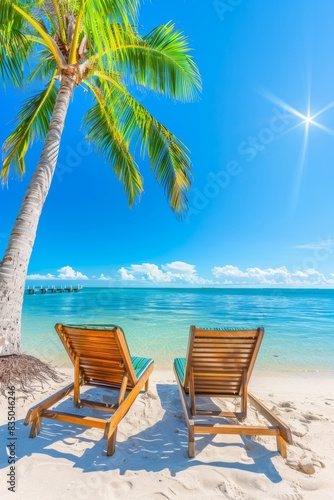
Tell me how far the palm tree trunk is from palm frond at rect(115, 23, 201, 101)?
9.07 feet

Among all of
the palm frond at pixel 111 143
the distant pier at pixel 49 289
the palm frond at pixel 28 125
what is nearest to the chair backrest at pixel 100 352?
the palm frond at pixel 111 143

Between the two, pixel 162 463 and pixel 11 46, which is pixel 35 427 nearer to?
pixel 162 463

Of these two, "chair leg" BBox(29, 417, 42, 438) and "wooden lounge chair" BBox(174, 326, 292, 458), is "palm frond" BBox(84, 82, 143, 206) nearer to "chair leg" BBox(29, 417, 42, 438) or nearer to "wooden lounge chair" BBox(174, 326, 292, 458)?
"wooden lounge chair" BBox(174, 326, 292, 458)

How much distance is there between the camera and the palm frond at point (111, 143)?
707 cm

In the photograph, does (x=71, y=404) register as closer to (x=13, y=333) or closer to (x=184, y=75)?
(x=13, y=333)

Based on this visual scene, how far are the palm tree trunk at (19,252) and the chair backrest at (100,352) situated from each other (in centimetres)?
152

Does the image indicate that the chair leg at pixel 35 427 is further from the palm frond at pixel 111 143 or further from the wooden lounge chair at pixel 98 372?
the palm frond at pixel 111 143

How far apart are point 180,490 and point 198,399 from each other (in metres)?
1.89

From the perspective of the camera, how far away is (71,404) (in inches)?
128

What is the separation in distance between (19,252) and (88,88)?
5338mm

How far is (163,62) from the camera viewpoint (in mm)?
5973

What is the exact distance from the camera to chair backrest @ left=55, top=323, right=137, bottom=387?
2557mm

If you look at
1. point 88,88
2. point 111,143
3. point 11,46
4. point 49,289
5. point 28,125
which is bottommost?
point 49,289

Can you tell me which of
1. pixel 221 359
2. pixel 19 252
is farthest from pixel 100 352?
pixel 19 252
